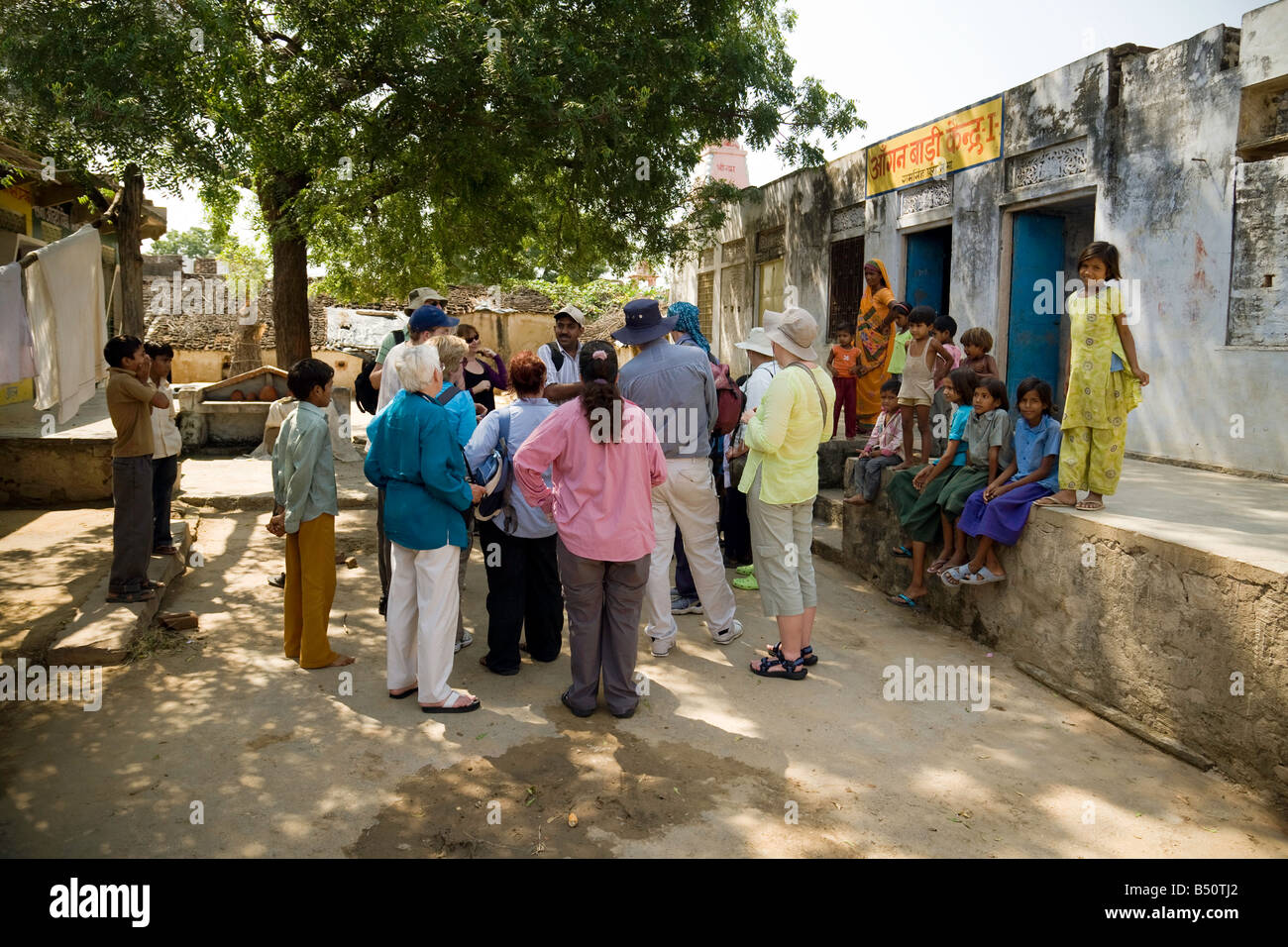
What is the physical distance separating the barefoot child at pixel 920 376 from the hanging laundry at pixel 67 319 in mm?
5767

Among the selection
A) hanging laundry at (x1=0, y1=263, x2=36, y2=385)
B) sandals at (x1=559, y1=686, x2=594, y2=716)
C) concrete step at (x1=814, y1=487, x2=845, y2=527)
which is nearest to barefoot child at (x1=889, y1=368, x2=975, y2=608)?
concrete step at (x1=814, y1=487, x2=845, y2=527)

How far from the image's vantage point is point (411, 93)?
772 centimetres

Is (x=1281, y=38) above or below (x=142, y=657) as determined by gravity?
above

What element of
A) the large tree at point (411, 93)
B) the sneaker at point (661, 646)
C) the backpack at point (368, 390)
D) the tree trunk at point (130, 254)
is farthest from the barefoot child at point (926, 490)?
the tree trunk at point (130, 254)

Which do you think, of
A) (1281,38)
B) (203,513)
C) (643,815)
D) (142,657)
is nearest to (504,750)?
(643,815)

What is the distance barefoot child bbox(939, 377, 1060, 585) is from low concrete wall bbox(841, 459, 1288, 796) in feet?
0.31

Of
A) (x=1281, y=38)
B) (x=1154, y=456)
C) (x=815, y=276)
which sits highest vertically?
(x=1281, y=38)

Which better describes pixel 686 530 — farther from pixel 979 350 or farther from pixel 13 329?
pixel 13 329

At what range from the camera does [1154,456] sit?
840 centimetres

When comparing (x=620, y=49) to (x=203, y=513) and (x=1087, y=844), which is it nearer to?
(x=203, y=513)

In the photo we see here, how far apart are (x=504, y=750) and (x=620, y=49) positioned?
6.92m

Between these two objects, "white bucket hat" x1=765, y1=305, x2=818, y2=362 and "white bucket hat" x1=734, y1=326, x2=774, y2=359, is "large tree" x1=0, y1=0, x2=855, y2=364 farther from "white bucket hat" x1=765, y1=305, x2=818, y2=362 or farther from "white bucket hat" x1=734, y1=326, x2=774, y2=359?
"white bucket hat" x1=765, y1=305, x2=818, y2=362

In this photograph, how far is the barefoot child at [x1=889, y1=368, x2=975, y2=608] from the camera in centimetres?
596

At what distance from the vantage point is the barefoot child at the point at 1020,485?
526cm
